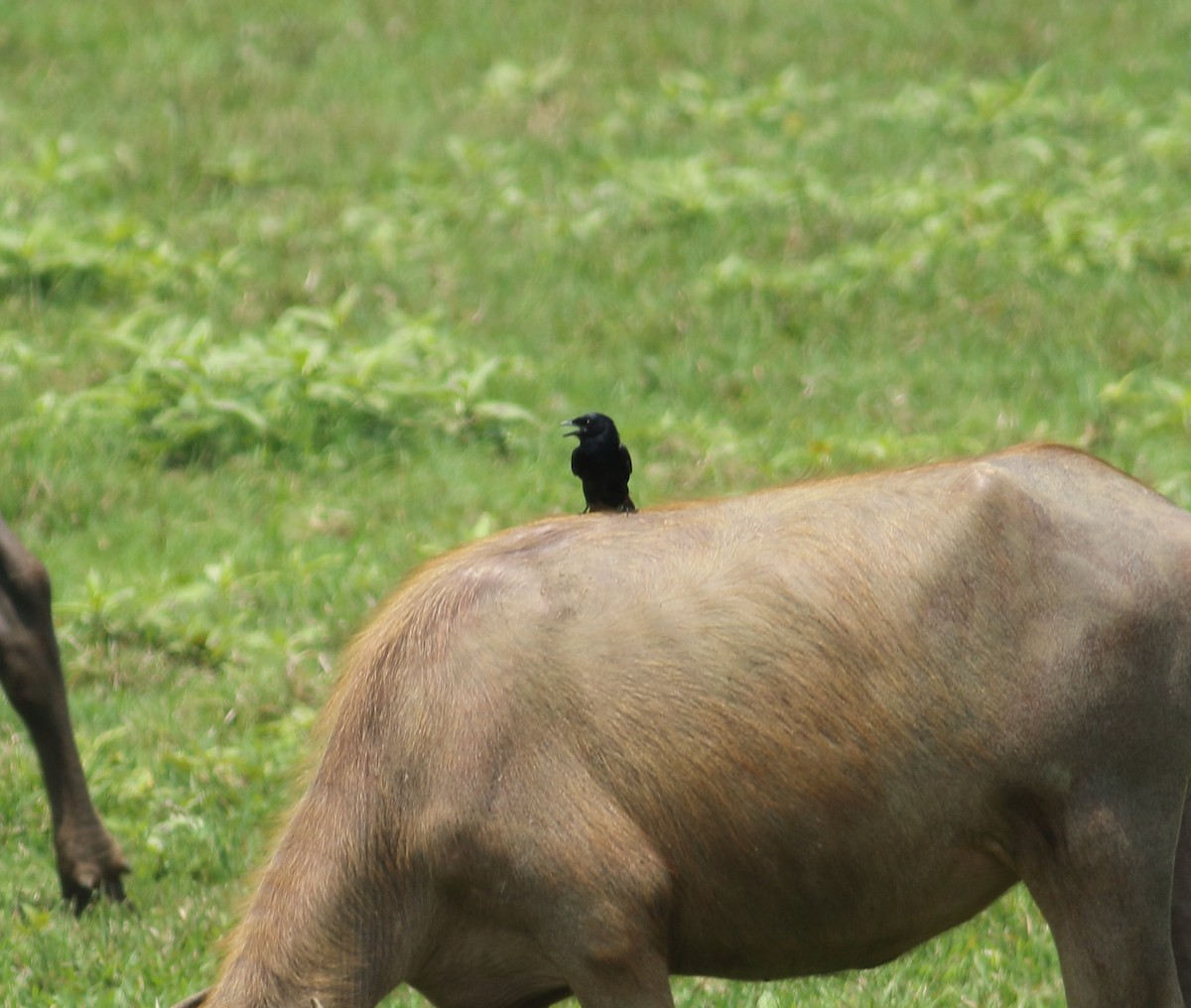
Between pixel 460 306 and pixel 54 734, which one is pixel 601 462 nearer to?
pixel 54 734

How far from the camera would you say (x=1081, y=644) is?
3654mm

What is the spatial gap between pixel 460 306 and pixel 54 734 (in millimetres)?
4811

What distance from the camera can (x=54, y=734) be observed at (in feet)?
18.3

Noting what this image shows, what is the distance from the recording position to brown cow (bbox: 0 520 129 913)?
5543 millimetres

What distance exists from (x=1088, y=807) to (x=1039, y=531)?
0.52 meters

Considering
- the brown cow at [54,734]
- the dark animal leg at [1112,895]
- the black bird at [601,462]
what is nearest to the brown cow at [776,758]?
the dark animal leg at [1112,895]

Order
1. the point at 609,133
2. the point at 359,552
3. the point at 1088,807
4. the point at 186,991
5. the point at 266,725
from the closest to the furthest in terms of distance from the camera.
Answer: the point at 1088,807
the point at 186,991
the point at 266,725
the point at 359,552
the point at 609,133

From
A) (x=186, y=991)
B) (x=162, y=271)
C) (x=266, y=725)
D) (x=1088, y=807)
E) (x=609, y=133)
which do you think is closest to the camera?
(x=1088, y=807)

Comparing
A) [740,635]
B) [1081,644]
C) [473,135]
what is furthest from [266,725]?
[473,135]

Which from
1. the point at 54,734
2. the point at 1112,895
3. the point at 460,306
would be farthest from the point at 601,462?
the point at 460,306

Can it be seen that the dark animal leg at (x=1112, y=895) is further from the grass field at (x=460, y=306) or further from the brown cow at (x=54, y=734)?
the brown cow at (x=54, y=734)

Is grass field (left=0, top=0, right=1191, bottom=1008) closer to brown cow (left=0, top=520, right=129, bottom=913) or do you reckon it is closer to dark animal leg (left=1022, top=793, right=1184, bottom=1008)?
brown cow (left=0, top=520, right=129, bottom=913)

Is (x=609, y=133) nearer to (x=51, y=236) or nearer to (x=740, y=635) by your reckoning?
A: (x=51, y=236)

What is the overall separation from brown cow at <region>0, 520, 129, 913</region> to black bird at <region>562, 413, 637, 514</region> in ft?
6.47
